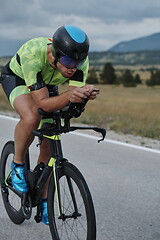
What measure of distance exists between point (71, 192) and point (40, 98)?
0.73 m

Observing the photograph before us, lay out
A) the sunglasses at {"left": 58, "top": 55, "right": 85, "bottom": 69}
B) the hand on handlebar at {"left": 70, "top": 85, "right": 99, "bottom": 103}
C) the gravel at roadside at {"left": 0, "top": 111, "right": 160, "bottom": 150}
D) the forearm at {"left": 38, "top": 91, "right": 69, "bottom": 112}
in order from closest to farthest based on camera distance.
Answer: the hand on handlebar at {"left": 70, "top": 85, "right": 99, "bottom": 103} < the forearm at {"left": 38, "top": 91, "right": 69, "bottom": 112} < the sunglasses at {"left": 58, "top": 55, "right": 85, "bottom": 69} < the gravel at roadside at {"left": 0, "top": 111, "right": 160, "bottom": 150}

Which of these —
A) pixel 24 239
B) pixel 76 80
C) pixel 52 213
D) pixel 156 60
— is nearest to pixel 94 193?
pixel 24 239

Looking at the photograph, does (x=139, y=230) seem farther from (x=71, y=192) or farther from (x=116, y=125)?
(x=116, y=125)

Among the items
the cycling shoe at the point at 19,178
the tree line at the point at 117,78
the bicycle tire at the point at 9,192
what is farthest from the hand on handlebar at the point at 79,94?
the tree line at the point at 117,78

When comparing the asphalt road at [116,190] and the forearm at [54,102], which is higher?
the forearm at [54,102]

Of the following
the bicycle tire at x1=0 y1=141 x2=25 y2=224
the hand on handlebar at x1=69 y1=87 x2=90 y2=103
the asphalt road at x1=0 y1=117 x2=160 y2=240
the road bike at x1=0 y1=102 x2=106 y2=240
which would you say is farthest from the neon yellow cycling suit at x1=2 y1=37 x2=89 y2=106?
the asphalt road at x1=0 y1=117 x2=160 y2=240

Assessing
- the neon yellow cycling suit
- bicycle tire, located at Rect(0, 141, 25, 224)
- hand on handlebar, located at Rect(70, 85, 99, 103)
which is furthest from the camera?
bicycle tire, located at Rect(0, 141, 25, 224)

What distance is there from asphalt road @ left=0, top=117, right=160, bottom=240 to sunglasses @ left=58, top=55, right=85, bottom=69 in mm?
1644

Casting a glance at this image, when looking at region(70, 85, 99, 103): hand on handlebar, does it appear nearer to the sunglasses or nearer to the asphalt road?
the sunglasses

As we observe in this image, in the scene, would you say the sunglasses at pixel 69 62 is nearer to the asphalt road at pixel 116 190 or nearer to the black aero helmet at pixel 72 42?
the black aero helmet at pixel 72 42

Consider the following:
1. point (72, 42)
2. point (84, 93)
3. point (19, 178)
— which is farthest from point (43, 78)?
point (84, 93)

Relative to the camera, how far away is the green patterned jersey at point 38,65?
3508 mm

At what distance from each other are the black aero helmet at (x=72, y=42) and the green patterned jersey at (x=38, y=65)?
325mm

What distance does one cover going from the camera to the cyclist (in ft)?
10.4
